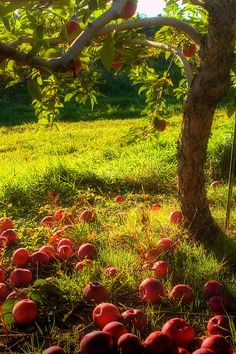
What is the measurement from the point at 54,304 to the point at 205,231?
1046 mm

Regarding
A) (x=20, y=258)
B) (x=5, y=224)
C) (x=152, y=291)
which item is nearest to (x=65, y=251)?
(x=20, y=258)

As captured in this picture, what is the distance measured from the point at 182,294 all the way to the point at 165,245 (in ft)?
1.83

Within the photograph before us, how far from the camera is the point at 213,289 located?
7.36 ft

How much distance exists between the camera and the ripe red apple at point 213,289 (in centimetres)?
223

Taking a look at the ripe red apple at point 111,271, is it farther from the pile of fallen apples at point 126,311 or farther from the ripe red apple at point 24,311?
the ripe red apple at point 24,311

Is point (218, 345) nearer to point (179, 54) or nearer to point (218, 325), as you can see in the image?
point (218, 325)

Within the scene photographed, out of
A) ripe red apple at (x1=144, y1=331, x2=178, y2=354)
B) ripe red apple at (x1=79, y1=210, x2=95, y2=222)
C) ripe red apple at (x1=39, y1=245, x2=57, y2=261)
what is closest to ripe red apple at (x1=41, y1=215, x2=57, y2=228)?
ripe red apple at (x1=79, y1=210, x2=95, y2=222)

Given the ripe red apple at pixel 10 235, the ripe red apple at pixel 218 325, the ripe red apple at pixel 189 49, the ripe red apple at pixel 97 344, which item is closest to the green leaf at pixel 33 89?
the ripe red apple at pixel 97 344

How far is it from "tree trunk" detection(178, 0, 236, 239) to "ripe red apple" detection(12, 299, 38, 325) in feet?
3.65

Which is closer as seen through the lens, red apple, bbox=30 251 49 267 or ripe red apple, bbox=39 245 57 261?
red apple, bbox=30 251 49 267

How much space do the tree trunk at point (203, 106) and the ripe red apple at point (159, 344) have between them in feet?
3.89

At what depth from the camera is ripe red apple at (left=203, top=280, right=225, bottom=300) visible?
223cm

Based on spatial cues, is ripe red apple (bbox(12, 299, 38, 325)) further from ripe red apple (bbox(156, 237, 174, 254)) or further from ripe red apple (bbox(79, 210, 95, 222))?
ripe red apple (bbox(79, 210, 95, 222))

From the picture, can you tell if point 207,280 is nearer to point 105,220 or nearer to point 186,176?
point 186,176
